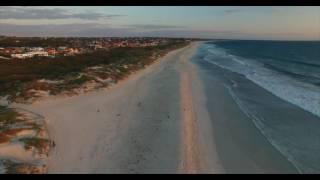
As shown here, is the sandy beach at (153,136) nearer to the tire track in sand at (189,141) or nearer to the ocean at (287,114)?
the tire track in sand at (189,141)

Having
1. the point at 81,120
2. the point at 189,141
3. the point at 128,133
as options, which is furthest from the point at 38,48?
the point at 189,141

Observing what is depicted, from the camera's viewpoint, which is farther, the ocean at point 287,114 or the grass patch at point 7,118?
the grass patch at point 7,118

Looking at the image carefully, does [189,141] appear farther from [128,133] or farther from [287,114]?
[287,114]

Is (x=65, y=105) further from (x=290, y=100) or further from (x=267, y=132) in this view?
(x=290, y=100)

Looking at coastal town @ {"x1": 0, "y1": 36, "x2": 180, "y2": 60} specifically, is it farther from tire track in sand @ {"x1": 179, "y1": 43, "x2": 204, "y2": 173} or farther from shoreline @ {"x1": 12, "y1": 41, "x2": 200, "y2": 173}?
tire track in sand @ {"x1": 179, "y1": 43, "x2": 204, "y2": 173}

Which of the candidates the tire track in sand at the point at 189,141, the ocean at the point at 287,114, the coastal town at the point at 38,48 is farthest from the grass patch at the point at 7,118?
the coastal town at the point at 38,48

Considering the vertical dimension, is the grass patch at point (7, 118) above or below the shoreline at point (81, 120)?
above

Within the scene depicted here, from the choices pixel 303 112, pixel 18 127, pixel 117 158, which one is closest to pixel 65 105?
pixel 18 127
